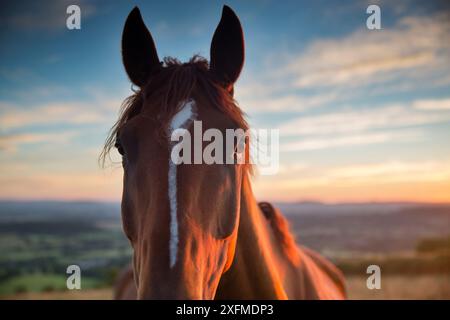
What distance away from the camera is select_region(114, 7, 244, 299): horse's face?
137 cm

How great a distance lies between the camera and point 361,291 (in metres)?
11.0

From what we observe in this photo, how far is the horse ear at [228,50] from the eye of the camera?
199cm

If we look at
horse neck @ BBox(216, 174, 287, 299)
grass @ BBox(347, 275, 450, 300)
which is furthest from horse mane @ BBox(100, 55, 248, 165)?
grass @ BBox(347, 275, 450, 300)

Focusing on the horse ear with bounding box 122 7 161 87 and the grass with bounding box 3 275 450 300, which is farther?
the grass with bounding box 3 275 450 300

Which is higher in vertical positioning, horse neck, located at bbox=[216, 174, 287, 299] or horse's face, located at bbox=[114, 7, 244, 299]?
horse's face, located at bbox=[114, 7, 244, 299]

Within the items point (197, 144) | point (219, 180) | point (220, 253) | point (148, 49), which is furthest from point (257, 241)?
point (148, 49)

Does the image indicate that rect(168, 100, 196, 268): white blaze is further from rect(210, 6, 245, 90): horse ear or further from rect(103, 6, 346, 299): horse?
rect(210, 6, 245, 90): horse ear

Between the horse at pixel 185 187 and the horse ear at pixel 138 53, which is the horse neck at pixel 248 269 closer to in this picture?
the horse at pixel 185 187

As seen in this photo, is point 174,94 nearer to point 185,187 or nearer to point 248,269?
point 185,187

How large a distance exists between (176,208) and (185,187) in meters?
0.09

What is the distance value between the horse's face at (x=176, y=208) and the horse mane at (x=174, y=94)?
2 cm

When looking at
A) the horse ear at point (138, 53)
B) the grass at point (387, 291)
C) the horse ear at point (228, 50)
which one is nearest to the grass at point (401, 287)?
the grass at point (387, 291)

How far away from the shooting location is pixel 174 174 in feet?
4.98
